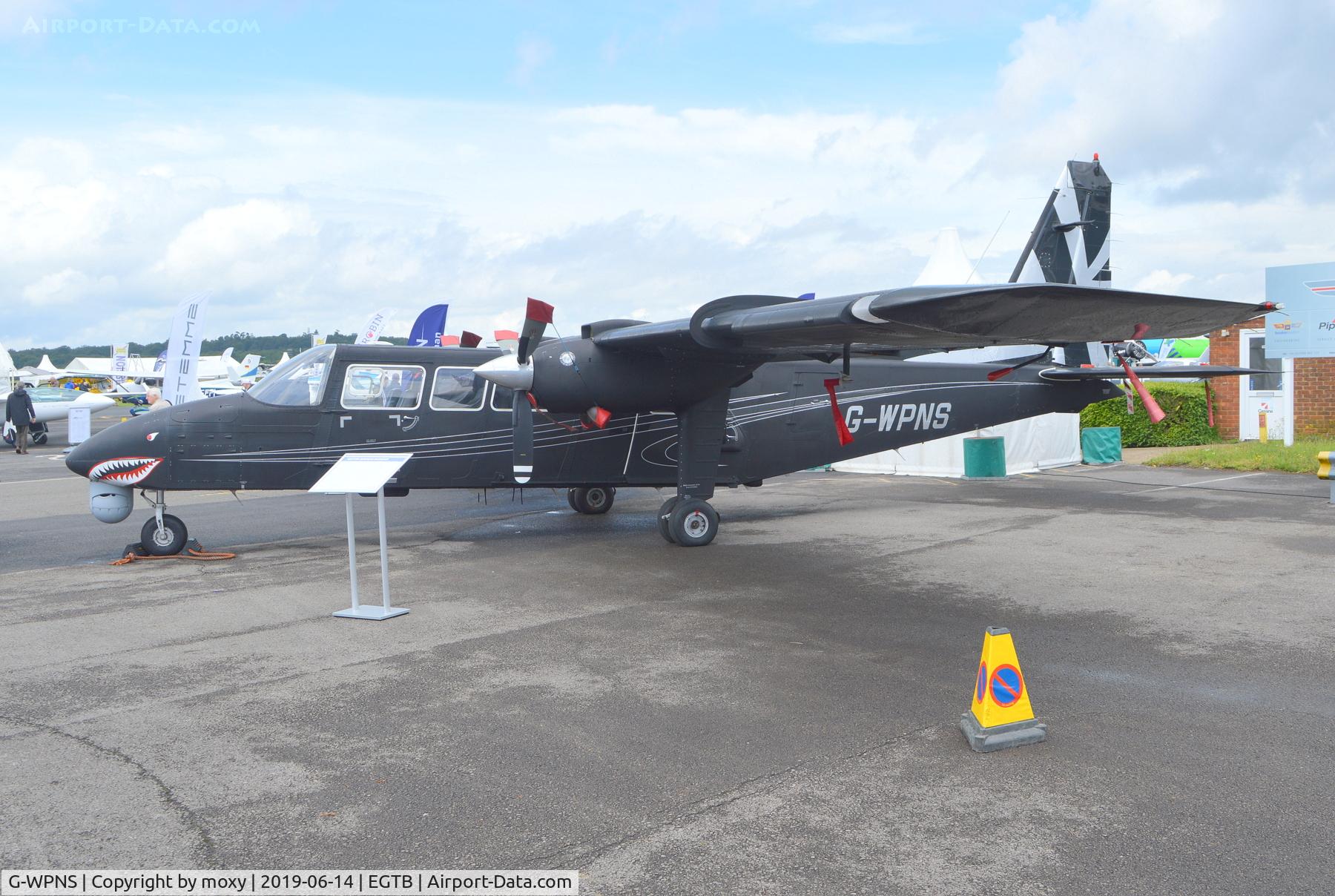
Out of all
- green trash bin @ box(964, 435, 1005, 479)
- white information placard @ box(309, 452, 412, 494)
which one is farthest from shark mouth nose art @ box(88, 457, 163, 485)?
green trash bin @ box(964, 435, 1005, 479)

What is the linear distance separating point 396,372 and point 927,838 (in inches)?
376

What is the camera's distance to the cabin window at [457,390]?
12.3m

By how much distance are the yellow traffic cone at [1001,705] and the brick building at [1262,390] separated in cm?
2247

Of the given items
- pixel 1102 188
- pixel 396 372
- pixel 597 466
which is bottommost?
pixel 597 466

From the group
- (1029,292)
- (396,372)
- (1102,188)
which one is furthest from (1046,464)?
(1029,292)

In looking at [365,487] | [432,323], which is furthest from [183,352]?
[365,487]

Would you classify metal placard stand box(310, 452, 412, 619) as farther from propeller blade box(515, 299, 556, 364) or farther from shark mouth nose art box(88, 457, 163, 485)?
shark mouth nose art box(88, 457, 163, 485)

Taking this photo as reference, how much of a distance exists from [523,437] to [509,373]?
80 centimetres

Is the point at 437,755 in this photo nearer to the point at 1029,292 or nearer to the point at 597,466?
the point at 1029,292

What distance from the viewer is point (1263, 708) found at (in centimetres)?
593

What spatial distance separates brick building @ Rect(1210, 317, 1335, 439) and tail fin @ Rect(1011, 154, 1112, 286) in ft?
40.2

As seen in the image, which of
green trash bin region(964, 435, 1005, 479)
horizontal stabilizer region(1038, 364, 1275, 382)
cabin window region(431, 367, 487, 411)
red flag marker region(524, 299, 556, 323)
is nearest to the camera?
red flag marker region(524, 299, 556, 323)

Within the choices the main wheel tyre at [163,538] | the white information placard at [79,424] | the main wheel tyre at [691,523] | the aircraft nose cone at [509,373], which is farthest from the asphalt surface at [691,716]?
the white information placard at [79,424]

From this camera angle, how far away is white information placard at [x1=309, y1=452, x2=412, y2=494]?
8.32 m
